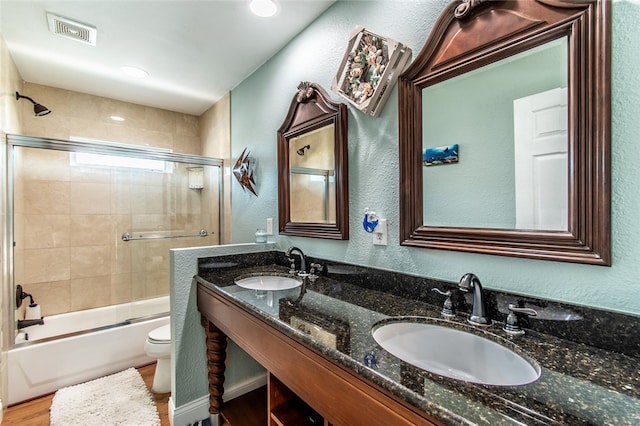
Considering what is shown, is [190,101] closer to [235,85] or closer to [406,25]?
[235,85]

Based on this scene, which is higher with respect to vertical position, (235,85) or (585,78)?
(235,85)

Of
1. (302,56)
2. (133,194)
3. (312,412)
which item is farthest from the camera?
(133,194)

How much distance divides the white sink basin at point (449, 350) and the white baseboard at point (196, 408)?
54.5 inches

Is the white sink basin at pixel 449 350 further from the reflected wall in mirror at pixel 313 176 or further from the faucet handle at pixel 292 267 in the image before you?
the faucet handle at pixel 292 267

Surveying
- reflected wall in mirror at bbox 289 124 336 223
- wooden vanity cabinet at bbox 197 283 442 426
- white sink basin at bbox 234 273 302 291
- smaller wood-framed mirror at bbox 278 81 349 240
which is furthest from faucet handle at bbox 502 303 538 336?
white sink basin at bbox 234 273 302 291

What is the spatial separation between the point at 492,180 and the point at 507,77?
346mm

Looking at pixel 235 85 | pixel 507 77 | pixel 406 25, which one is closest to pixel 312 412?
pixel 507 77

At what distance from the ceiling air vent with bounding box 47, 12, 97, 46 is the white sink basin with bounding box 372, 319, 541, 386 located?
7.90ft

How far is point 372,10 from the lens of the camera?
143 cm

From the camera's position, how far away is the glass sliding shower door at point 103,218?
2.45 meters

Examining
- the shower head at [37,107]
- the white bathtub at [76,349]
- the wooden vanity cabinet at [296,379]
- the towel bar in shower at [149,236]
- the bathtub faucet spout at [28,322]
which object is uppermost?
the shower head at [37,107]

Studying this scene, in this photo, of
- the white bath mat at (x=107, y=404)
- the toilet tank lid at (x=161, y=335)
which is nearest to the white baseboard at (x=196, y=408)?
the white bath mat at (x=107, y=404)

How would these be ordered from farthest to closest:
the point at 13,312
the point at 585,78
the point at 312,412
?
1. the point at 13,312
2. the point at 312,412
3. the point at 585,78

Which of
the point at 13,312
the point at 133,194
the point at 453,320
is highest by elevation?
the point at 133,194
